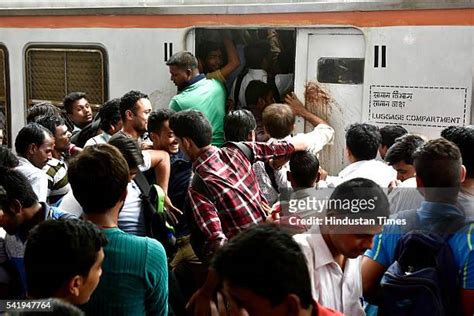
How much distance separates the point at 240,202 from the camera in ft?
9.57

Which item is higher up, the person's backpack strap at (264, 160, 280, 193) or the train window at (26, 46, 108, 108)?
the train window at (26, 46, 108, 108)

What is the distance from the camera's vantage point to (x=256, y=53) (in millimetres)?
4969

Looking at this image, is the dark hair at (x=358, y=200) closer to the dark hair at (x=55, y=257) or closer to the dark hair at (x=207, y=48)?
the dark hair at (x=55, y=257)

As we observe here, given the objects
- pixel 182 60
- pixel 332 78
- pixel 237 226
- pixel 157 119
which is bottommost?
pixel 237 226

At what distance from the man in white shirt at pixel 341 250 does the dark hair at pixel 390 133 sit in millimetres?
1878

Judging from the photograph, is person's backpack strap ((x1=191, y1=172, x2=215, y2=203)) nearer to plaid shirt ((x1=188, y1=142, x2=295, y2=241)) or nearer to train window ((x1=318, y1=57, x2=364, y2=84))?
plaid shirt ((x1=188, y1=142, x2=295, y2=241))

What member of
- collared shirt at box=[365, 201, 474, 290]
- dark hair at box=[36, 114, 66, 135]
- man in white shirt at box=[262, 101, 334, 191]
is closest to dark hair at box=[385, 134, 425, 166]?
man in white shirt at box=[262, 101, 334, 191]

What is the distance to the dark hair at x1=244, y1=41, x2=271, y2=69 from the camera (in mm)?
4875

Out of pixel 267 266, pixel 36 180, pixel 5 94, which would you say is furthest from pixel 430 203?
pixel 5 94

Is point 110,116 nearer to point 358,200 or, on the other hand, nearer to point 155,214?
point 155,214

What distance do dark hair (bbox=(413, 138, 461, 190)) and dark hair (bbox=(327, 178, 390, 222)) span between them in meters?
0.18

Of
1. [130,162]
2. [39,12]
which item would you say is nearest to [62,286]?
[130,162]

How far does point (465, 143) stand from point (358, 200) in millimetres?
805

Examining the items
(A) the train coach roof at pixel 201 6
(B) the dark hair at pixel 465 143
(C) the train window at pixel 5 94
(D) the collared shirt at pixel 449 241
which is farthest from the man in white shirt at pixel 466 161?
(C) the train window at pixel 5 94
